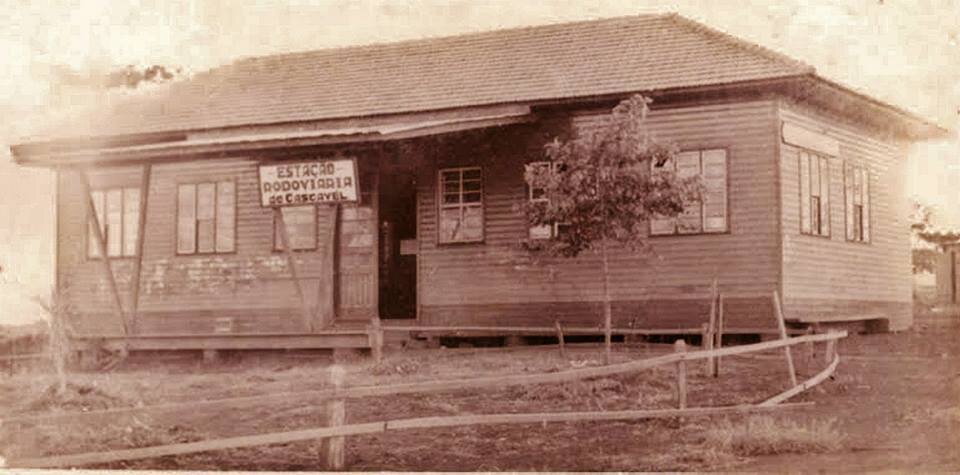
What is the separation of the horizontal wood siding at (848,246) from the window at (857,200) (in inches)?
6.3

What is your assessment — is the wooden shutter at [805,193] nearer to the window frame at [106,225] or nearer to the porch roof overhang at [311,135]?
the porch roof overhang at [311,135]

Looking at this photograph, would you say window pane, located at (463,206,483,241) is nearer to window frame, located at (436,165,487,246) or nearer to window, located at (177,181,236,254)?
window frame, located at (436,165,487,246)

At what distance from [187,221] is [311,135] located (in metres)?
5.62

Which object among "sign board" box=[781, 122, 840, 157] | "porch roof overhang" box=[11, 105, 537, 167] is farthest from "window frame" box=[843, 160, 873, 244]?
"porch roof overhang" box=[11, 105, 537, 167]

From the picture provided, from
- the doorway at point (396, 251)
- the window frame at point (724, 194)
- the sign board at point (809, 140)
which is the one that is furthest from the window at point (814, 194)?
the doorway at point (396, 251)

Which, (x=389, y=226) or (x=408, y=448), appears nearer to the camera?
(x=408, y=448)

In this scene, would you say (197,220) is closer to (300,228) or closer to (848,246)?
(300,228)

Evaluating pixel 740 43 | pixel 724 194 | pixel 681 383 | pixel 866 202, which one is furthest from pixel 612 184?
pixel 866 202

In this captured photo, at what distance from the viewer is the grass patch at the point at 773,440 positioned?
11031mm

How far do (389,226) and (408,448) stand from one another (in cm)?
1121

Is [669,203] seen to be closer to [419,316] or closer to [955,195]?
[419,316]

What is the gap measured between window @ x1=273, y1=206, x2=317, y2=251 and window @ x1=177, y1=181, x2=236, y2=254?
3.31ft

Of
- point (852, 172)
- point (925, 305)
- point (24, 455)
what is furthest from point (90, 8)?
point (925, 305)

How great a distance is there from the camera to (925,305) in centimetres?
3475
